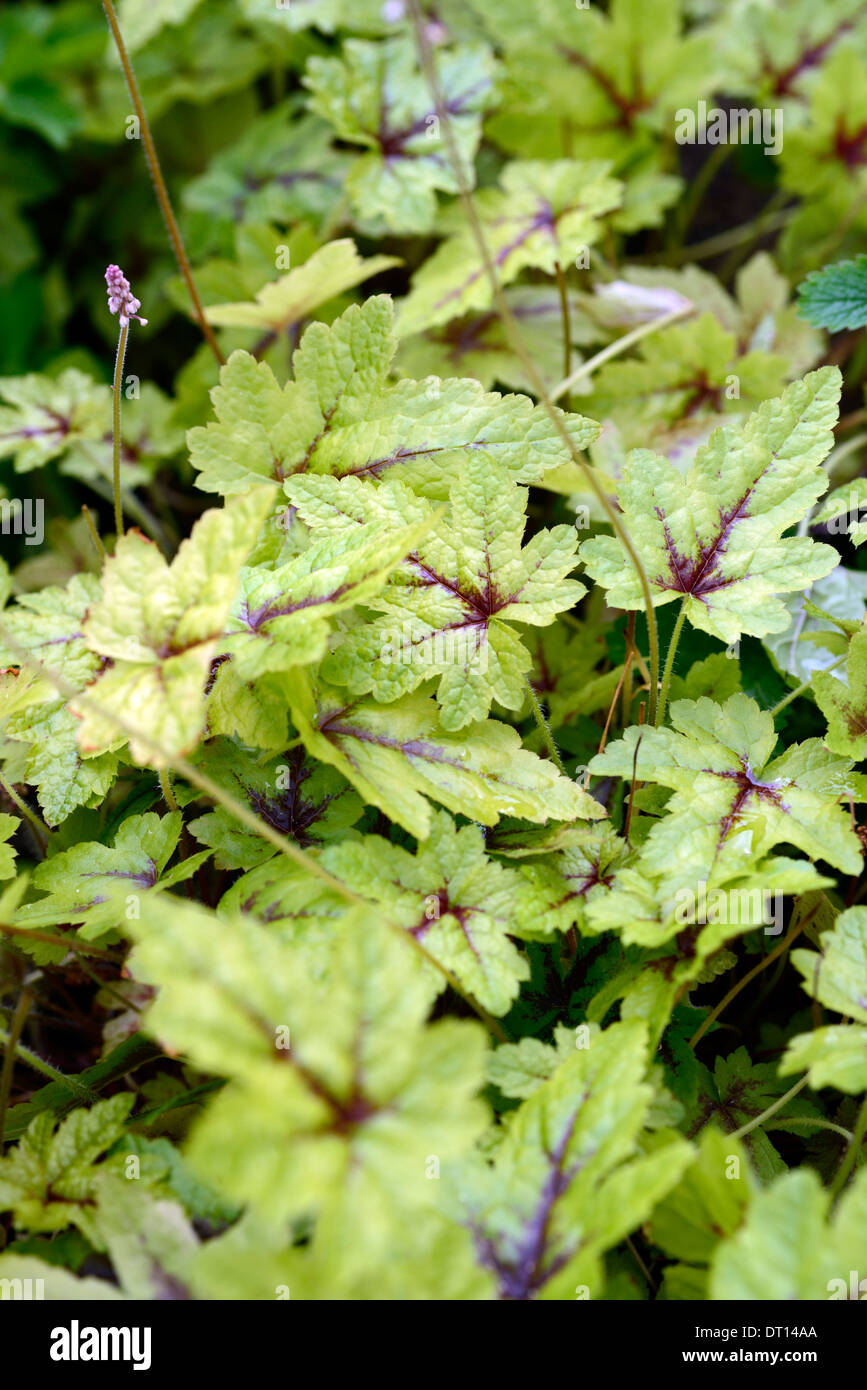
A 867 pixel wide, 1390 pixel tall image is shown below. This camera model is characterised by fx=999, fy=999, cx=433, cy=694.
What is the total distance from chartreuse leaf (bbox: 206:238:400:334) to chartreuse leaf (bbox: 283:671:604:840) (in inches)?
25.2

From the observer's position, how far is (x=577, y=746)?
125 centimetres

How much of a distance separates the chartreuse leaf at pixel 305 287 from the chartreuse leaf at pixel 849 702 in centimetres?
81

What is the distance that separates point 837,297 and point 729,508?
34 cm

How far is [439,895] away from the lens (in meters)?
0.96

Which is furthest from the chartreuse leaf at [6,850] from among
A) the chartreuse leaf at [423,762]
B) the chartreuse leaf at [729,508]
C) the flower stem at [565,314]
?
the flower stem at [565,314]

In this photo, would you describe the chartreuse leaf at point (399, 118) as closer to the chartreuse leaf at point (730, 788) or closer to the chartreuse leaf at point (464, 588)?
the chartreuse leaf at point (464, 588)

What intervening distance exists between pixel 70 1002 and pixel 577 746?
71 centimetres

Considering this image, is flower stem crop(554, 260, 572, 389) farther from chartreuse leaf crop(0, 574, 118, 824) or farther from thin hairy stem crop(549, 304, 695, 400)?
chartreuse leaf crop(0, 574, 118, 824)

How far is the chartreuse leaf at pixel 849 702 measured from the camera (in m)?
1.00

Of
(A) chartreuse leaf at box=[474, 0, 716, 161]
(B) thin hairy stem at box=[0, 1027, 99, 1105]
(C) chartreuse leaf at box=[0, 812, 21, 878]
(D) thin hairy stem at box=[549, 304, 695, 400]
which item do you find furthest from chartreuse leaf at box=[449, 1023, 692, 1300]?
(A) chartreuse leaf at box=[474, 0, 716, 161]

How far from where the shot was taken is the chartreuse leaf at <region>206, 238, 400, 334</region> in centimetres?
133

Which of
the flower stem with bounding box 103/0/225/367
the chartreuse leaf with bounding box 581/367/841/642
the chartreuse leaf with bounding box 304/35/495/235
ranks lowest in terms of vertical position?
the chartreuse leaf with bounding box 581/367/841/642

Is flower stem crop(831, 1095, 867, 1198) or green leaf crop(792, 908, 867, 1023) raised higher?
green leaf crop(792, 908, 867, 1023)

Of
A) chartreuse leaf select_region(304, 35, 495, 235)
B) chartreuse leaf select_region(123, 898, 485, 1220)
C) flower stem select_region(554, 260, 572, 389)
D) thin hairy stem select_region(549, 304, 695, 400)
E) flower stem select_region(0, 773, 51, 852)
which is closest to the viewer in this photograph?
chartreuse leaf select_region(123, 898, 485, 1220)
